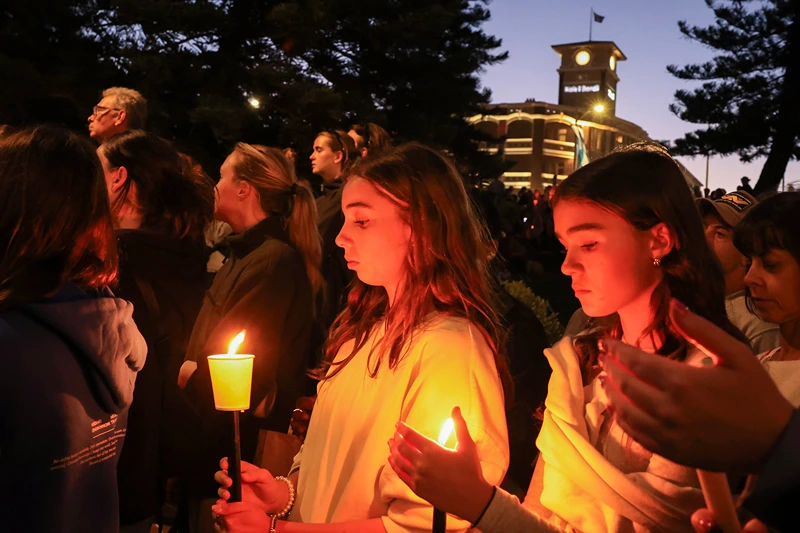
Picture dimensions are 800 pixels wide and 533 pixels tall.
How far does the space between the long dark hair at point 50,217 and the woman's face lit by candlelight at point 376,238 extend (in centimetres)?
70

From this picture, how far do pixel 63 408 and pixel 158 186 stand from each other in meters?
1.66

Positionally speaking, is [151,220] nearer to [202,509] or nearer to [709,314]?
[202,509]

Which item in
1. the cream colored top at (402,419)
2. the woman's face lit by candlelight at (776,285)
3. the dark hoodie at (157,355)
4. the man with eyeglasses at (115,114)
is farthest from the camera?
the man with eyeglasses at (115,114)

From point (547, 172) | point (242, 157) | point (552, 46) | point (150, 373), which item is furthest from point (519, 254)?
point (552, 46)

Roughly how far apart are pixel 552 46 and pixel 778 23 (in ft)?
307

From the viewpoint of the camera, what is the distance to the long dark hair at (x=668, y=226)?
1.73 meters

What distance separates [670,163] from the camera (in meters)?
1.86

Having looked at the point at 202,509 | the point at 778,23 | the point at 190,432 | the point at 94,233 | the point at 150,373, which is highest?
the point at 778,23

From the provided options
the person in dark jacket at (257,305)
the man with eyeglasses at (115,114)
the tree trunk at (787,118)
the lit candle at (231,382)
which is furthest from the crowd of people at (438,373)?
the tree trunk at (787,118)

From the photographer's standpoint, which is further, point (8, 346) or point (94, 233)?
point (94, 233)

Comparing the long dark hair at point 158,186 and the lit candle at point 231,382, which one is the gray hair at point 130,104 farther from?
the lit candle at point 231,382

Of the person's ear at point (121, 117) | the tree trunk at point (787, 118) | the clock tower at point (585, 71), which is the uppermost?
the clock tower at point (585, 71)

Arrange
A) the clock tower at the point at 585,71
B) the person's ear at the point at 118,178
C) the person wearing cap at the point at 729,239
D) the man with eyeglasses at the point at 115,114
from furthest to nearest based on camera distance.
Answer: the clock tower at the point at 585,71 → the man with eyeglasses at the point at 115,114 → the person wearing cap at the point at 729,239 → the person's ear at the point at 118,178

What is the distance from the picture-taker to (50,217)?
6.07 feet
